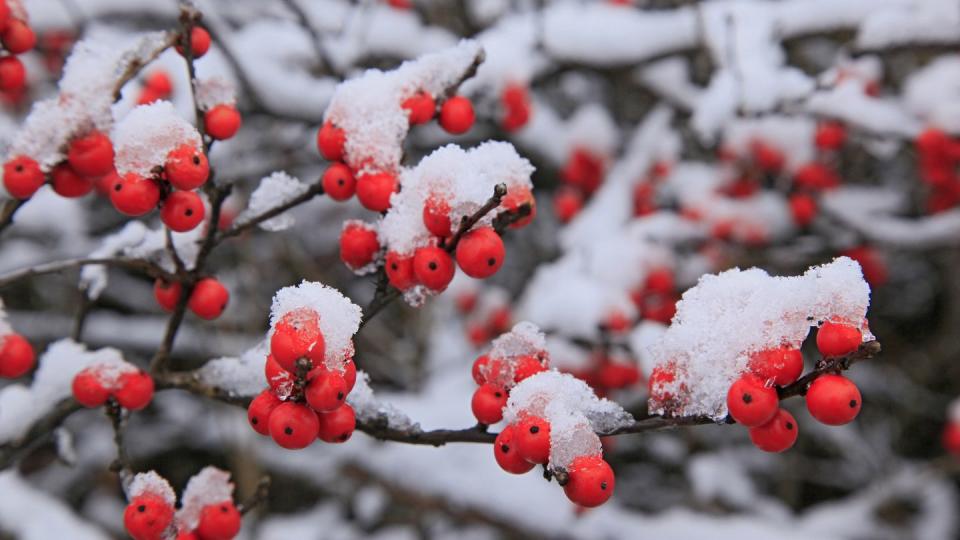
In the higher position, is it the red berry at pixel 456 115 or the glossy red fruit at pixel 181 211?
the red berry at pixel 456 115

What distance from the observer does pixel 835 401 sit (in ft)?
3.30

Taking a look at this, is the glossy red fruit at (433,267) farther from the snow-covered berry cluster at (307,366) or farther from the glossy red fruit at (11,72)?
the glossy red fruit at (11,72)

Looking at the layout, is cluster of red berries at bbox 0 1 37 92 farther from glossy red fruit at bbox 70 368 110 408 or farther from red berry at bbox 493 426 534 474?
red berry at bbox 493 426 534 474

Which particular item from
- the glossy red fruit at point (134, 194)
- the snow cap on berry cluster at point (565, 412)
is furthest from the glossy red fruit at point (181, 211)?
the snow cap on berry cluster at point (565, 412)

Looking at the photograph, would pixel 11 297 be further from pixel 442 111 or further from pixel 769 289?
pixel 769 289

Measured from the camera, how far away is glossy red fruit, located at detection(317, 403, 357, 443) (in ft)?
3.66

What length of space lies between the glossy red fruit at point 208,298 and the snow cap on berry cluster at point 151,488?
12.8 inches

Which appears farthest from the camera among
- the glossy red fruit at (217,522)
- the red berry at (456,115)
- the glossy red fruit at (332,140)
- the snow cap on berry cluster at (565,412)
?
the red berry at (456,115)

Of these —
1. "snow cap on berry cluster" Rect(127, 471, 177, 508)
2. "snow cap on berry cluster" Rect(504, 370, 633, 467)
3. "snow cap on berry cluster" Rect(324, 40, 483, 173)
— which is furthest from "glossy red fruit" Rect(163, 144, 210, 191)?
"snow cap on berry cluster" Rect(504, 370, 633, 467)

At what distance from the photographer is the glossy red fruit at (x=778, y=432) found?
1072mm

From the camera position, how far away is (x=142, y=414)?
14.8 feet

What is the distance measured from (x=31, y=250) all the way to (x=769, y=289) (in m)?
3.84

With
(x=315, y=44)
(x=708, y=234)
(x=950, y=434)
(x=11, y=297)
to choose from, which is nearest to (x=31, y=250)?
(x=11, y=297)

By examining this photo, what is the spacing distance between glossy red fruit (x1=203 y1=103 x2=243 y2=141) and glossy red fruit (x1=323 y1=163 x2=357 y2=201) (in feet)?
0.66
